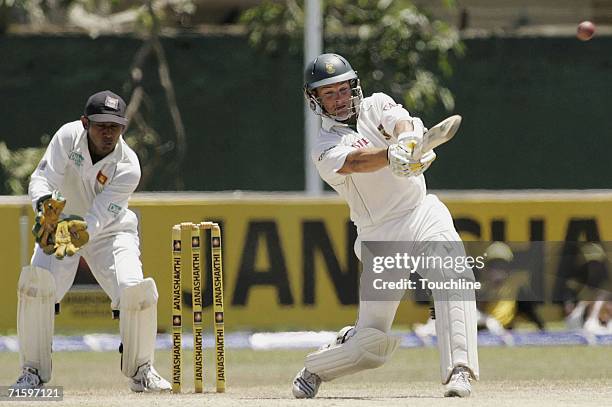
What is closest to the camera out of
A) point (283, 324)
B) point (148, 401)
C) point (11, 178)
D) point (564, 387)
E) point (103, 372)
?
point (148, 401)

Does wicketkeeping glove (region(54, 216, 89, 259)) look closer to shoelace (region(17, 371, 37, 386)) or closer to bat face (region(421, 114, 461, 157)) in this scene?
shoelace (region(17, 371, 37, 386))

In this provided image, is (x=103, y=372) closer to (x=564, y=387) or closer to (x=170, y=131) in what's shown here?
(x=564, y=387)

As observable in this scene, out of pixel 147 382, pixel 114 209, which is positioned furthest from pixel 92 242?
pixel 147 382

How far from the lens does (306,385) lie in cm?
759

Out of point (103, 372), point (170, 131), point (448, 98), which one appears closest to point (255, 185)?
point (170, 131)

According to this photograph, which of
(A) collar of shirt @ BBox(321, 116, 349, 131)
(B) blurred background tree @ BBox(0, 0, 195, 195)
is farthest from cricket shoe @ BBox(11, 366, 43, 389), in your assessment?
(B) blurred background tree @ BBox(0, 0, 195, 195)

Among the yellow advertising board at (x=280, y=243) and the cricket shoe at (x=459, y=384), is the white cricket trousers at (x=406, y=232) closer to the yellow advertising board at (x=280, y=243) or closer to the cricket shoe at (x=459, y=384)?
the cricket shoe at (x=459, y=384)

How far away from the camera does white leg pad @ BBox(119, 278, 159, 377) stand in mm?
8125

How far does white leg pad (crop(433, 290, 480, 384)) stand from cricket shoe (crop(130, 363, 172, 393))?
171 cm

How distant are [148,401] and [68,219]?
1.12 m

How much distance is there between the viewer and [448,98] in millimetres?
16938

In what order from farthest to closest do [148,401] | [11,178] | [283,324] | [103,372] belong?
[11,178], [283,324], [103,372], [148,401]

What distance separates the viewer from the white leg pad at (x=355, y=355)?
739 cm

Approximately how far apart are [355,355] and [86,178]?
1.78m
